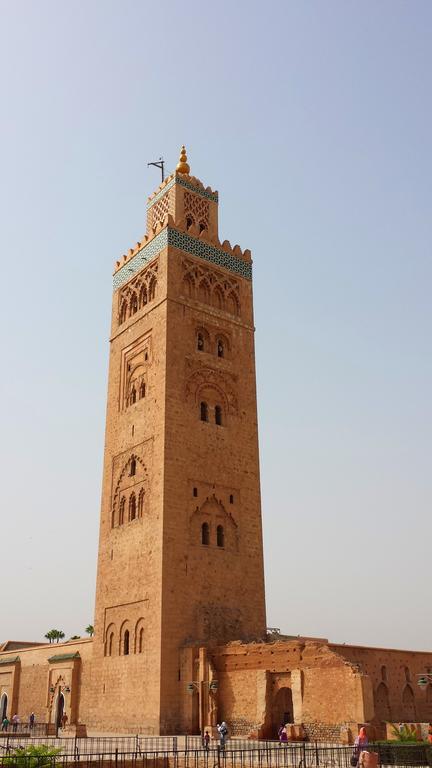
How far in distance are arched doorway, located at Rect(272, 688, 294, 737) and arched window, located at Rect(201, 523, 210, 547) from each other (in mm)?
5780

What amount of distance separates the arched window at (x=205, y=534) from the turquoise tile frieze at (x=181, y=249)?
36.2 feet

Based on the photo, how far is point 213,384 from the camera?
2702 centimetres

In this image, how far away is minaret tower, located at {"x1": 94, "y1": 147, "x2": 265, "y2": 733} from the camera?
22.5 meters

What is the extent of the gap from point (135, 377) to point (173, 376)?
2.56 meters

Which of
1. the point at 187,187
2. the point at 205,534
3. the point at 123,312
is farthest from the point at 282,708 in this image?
the point at 187,187

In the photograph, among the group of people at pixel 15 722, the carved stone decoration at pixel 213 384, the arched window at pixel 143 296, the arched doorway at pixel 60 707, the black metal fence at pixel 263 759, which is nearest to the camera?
the black metal fence at pixel 263 759

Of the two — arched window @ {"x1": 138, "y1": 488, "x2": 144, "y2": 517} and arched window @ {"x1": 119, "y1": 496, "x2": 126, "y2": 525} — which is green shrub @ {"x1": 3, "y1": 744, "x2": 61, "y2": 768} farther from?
arched window @ {"x1": 119, "y1": 496, "x2": 126, "y2": 525}

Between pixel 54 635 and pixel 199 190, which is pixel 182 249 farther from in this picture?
pixel 54 635

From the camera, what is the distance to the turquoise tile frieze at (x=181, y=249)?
92.7ft

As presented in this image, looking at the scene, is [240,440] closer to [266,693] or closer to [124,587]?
[124,587]

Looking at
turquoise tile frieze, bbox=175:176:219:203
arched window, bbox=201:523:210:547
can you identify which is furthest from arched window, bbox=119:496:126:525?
turquoise tile frieze, bbox=175:176:219:203

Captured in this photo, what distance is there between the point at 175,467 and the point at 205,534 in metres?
2.56

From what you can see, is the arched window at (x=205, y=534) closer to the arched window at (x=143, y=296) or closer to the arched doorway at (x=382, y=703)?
the arched doorway at (x=382, y=703)

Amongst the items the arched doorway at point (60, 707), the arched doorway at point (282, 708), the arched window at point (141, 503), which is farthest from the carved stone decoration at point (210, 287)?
the arched doorway at point (60, 707)
